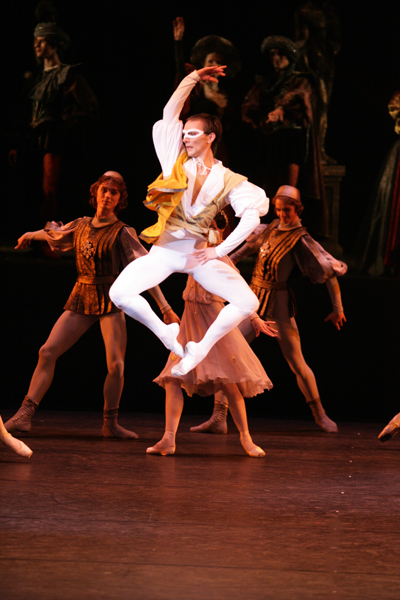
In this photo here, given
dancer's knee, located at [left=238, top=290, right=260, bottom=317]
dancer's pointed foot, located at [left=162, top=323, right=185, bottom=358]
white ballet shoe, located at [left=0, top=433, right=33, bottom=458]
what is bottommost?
white ballet shoe, located at [left=0, top=433, right=33, bottom=458]

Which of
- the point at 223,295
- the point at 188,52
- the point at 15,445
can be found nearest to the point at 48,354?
the point at 15,445

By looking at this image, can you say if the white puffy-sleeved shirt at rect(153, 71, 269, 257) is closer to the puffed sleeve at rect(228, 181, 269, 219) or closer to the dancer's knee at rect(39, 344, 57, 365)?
the puffed sleeve at rect(228, 181, 269, 219)

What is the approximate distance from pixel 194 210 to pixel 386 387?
2.68 m

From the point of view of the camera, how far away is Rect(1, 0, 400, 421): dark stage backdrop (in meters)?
6.15

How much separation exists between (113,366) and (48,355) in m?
0.38

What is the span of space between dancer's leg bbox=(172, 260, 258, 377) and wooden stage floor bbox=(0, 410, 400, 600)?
58 cm

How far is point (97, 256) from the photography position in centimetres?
500

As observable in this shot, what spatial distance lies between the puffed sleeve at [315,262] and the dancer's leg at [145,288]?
164cm

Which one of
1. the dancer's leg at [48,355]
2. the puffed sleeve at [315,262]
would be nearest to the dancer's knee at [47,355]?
the dancer's leg at [48,355]

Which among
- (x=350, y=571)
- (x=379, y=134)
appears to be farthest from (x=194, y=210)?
(x=379, y=134)

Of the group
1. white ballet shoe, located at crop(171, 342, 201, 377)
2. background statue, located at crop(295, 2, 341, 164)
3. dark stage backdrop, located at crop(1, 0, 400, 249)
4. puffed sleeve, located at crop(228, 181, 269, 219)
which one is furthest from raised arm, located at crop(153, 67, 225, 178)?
background statue, located at crop(295, 2, 341, 164)

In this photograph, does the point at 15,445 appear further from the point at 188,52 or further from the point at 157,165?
the point at 188,52

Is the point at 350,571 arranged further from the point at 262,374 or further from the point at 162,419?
the point at 162,419

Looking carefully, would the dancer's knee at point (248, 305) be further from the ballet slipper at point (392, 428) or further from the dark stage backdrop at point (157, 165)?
the dark stage backdrop at point (157, 165)
